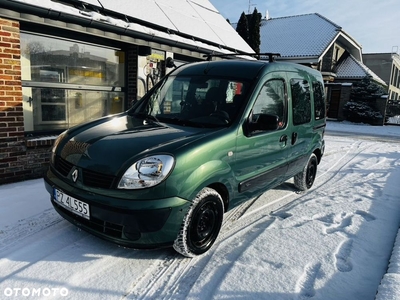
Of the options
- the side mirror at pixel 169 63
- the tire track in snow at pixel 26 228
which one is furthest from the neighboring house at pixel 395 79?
the tire track in snow at pixel 26 228

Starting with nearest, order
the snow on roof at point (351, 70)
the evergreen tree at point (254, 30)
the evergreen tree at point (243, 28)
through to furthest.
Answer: the evergreen tree at point (254, 30)
the evergreen tree at point (243, 28)
the snow on roof at point (351, 70)

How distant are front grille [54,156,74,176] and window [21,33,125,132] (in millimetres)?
2617

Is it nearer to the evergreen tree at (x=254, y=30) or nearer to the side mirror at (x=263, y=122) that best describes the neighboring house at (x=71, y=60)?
the side mirror at (x=263, y=122)

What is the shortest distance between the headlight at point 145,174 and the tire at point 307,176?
10.1 ft

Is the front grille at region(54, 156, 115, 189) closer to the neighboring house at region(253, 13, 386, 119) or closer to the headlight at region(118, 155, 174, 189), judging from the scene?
the headlight at region(118, 155, 174, 189)

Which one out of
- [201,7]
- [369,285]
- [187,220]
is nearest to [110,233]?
[187,220]

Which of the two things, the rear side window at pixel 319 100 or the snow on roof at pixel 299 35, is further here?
the snow on roof at pixel 299 35

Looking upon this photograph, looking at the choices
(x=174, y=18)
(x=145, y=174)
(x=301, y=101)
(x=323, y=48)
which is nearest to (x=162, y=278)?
(x=145, y=174)

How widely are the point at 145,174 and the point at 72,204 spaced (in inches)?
30.1

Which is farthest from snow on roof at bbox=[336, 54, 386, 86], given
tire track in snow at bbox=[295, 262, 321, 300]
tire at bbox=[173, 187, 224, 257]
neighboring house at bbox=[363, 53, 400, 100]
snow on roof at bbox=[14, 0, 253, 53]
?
tire at bbox=[173, 187, 224, 257]

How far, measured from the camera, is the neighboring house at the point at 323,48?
2244 centimetres

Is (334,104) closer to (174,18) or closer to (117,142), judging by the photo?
(174,18)

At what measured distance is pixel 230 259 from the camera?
274 centimetres

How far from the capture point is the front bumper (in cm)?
231
